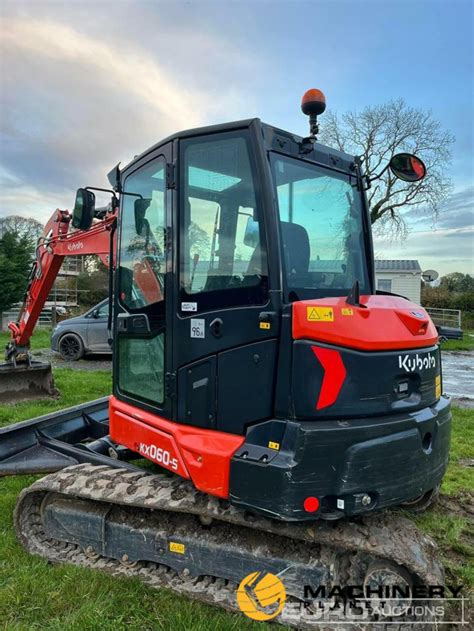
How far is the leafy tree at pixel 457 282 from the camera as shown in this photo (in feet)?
118

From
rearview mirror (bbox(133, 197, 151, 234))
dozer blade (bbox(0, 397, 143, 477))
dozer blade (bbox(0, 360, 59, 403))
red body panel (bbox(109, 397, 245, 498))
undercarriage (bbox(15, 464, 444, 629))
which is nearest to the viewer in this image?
undercarriage (bbox(15, 464, 444, 629))

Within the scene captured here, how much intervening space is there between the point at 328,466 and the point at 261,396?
1.65 feet

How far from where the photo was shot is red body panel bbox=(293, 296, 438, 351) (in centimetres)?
252

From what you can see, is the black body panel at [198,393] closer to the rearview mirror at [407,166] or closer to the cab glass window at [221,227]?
the cab glass window at [221,227]

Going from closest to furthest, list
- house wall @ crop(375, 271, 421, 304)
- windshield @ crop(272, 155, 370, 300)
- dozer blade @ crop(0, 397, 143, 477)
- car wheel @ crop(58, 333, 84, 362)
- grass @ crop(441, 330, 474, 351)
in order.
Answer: windshield @ crop(272, 155, 370, 300), dozer blade @ crop(0, 397, 143, 477), car wheel @ crop(58, 333, 84, 362), grass @ crop(441, 330, 474, 351), house wall @ crop(375, 271, 421, 304)

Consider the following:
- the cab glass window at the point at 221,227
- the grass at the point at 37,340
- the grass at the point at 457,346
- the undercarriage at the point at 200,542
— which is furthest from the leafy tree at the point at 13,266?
the cab glass window at the point at 221,227

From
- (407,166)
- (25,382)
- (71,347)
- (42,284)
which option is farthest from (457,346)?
(407,166)

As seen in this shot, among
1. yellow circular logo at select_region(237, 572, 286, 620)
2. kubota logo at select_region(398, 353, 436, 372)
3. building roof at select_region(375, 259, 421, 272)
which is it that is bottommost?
yellow circular logo at select_region(237, 572, 286, 620)

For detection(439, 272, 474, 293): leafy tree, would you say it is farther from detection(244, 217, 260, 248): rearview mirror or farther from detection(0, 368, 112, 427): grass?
detection(244, 217, 260, 248): rearview mirror

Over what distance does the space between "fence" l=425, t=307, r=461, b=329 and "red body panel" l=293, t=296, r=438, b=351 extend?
76.0 feet

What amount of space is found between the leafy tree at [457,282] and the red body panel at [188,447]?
35.4 m

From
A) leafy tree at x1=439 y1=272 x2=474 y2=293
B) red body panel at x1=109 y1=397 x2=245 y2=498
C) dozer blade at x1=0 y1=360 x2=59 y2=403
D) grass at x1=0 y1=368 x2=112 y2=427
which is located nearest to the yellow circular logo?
red body panel at x1=109 y1=397 x2=245 y2=498

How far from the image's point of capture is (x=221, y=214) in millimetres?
2936

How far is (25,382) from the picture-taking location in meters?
7.61
